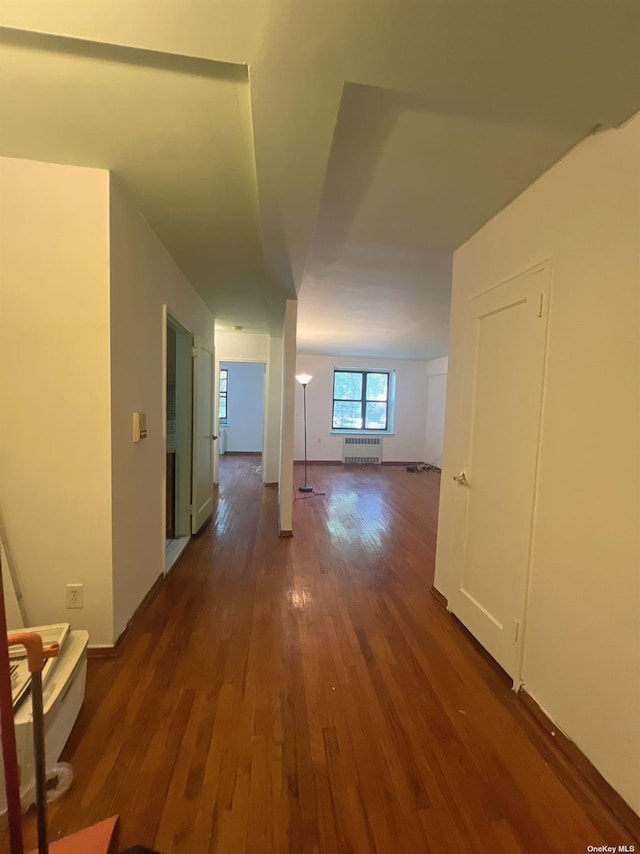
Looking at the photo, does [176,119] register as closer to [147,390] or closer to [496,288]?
[147,390]

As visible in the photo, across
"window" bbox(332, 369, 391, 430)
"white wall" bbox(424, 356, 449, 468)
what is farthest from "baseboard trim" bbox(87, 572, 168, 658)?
"white wall" bbox(424, 356, 449, 468)

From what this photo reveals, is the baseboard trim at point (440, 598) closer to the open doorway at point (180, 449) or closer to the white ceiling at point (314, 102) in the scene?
the open doorway at point (180, 449)

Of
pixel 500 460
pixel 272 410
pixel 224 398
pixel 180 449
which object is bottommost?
pixel 180 449

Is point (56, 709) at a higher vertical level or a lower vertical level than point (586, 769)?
higher

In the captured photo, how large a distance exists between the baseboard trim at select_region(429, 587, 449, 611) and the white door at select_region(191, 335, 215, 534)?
2.28 meters

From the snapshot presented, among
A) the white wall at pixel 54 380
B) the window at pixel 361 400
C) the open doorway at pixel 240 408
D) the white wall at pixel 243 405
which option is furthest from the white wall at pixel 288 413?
the white wall at pixel 243 405

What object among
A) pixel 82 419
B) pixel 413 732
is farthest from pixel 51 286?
pixel 413 732

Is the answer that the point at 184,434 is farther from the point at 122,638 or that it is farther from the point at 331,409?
the point at 331,409

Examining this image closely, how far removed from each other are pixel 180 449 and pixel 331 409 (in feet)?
17.1

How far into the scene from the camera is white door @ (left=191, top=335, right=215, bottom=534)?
361cm

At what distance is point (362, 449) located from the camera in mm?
8648

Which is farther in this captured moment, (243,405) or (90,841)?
(243,405)

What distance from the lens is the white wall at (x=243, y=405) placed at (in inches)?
355

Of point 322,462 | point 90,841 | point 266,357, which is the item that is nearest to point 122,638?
point 90,841
